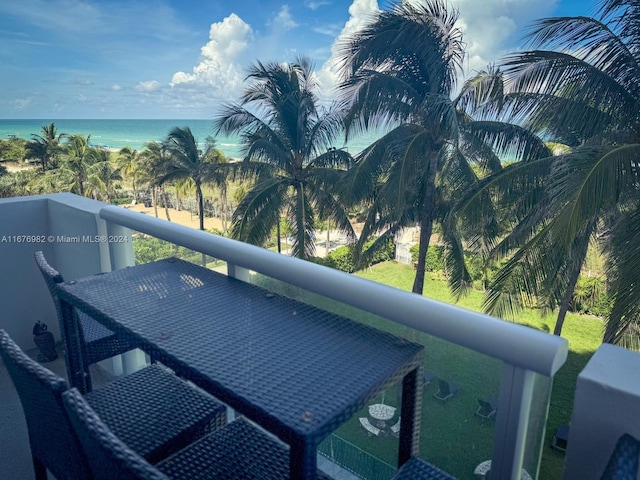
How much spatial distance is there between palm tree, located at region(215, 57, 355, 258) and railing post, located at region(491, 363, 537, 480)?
37.1ft

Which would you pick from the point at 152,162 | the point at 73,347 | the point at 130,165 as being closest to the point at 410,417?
the point at 73,347

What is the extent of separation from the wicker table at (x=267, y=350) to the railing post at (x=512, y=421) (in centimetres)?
19

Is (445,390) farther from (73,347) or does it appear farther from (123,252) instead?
(123,252)

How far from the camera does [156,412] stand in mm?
1320

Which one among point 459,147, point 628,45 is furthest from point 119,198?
point 628,45

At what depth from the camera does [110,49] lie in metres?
67.2

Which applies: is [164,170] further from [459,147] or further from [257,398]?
[257,398]

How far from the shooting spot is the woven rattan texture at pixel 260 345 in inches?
31.7

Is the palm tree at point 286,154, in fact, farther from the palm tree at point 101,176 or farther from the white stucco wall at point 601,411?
the palm tree at point 101,176

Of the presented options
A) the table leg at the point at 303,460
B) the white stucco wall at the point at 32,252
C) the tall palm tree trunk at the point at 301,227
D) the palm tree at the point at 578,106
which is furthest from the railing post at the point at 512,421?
the tall palm tree trunk at the point at 301,227

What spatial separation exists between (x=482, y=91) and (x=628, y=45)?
233 cm

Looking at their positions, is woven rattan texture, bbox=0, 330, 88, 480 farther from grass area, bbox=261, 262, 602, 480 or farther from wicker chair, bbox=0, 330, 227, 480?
grass area, bbox=261, 262, 602, 480

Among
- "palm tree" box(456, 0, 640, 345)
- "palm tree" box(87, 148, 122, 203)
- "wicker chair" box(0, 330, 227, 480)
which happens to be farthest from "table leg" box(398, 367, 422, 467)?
"palm tree" box(87, 148, 122, 203)

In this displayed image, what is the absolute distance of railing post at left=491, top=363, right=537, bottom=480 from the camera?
0.82 m
